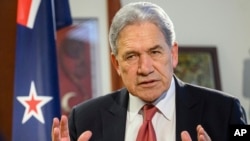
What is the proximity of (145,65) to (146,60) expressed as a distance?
0.6 inches

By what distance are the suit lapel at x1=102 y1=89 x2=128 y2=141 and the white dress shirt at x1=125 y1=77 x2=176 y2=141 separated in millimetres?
19

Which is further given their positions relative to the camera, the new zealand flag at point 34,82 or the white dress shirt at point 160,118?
the new zealand flag at point 34,82

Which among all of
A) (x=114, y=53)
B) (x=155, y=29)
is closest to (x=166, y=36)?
(x=155, y=29)

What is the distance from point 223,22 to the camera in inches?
88.3

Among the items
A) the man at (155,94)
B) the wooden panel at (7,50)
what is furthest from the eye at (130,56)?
the wooden panel at (7,50)

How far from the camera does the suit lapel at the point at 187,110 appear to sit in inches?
44.1

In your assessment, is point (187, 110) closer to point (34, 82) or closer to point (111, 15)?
point (34, 82)

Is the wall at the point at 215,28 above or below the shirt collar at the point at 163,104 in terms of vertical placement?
above

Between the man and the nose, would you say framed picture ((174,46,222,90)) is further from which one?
the nose

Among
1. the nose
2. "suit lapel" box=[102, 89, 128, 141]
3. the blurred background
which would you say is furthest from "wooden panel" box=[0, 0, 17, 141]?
the nose

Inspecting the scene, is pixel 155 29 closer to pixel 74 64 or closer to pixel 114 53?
pixel 114 53

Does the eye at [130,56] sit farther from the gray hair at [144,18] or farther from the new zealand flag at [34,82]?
the new zealand flag at [34,82]

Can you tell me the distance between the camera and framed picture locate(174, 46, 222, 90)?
85.9 inches

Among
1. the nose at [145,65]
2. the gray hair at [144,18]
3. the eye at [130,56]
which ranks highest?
the gray hair at [144,18]
